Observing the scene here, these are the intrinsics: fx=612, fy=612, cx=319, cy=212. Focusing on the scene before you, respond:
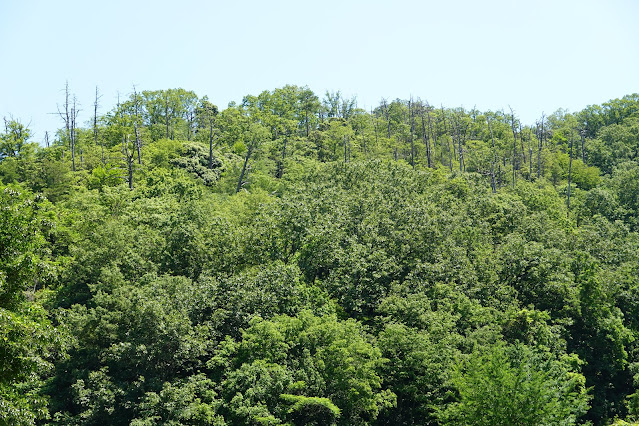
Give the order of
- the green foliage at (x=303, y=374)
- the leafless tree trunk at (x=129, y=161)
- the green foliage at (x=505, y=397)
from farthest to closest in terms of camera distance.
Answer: the leafless tree trunk at (x=129, y=161) → the green foliage at (x=303, y=374) → the green foliage at (x=505, y=397)

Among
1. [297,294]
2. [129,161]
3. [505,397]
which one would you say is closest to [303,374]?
[297,294]

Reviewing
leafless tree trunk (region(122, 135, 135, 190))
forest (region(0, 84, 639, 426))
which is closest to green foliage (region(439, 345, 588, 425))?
forest (region(0, 84, 639, 426))

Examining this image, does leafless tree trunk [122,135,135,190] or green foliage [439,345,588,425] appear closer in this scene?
green foliage [439,345,588,425]

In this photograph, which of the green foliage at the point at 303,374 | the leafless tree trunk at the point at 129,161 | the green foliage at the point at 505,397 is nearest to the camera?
the green foliage at the point at 505,397

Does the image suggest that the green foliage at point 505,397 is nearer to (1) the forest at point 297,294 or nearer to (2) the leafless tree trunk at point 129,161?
(1) the forest at point 297,294

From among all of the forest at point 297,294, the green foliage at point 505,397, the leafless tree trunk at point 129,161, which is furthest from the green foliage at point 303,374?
the leafless tree trunk at point 129,161

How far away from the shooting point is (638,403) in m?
41.7

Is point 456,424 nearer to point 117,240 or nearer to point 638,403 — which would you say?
point 638,403

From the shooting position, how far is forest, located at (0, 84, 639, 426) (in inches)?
1155

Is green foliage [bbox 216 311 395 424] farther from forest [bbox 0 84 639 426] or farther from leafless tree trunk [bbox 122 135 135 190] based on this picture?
leafless tree trunk [bbox 122 135 135 190]

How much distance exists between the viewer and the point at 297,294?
3662cm

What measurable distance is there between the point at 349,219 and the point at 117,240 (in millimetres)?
16607

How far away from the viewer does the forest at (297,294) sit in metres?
29.3

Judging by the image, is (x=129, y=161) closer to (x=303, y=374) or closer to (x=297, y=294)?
(x=297, y=294)
